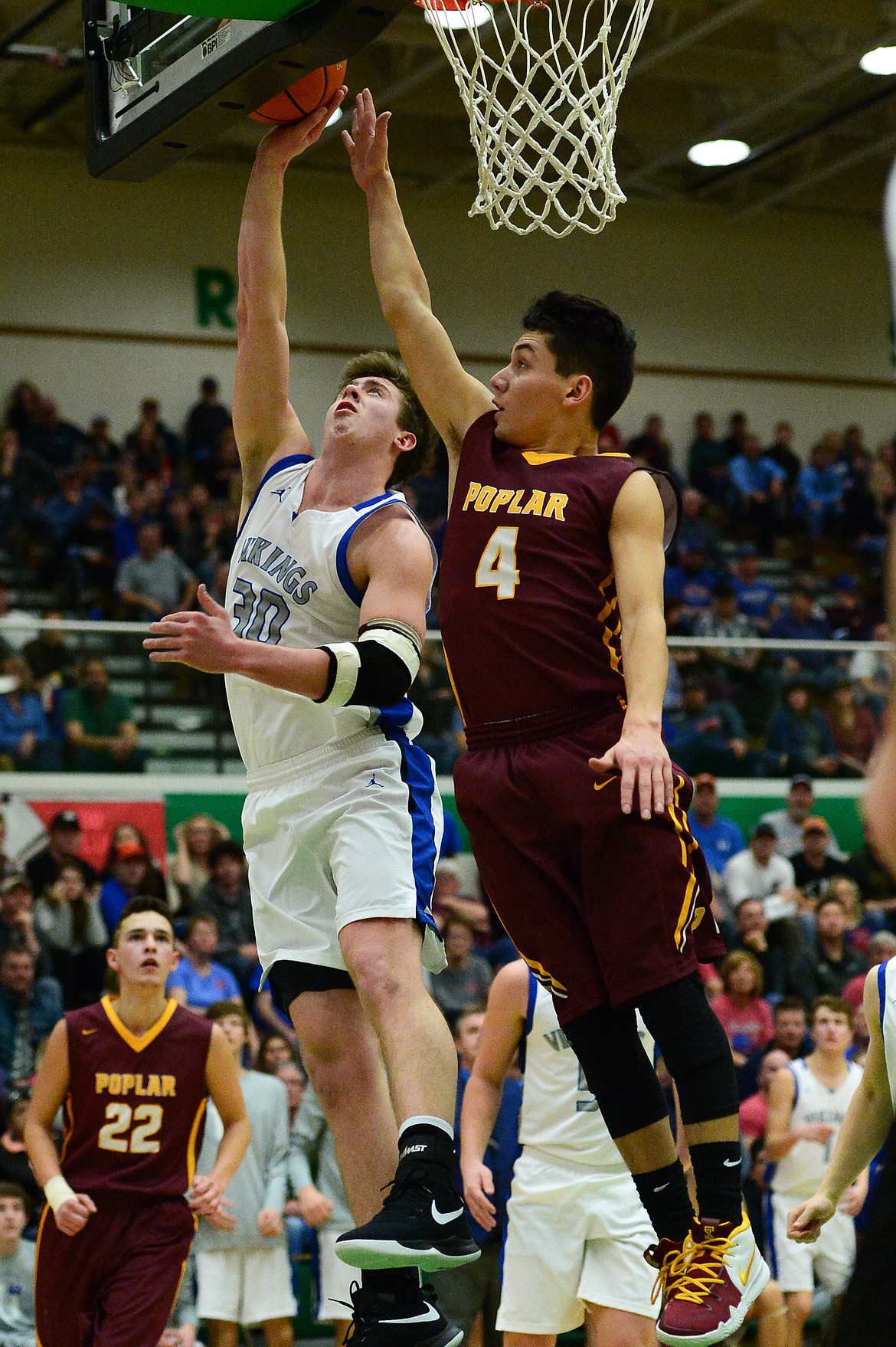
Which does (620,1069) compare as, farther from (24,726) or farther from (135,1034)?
(24,726)

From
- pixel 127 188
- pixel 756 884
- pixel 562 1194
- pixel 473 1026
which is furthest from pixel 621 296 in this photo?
pixel 562 1194

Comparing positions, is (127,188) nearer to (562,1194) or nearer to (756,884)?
(756,884)

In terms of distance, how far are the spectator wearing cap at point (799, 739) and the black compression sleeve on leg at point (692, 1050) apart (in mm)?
10959

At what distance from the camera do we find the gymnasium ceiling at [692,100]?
1869cm

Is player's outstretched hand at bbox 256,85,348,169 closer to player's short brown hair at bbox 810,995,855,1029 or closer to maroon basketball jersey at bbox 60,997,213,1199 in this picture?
maroon basketball jersey at bbox 60,997,213,1199

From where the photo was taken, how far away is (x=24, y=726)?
13055 millimetres

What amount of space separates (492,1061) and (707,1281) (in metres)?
3.47

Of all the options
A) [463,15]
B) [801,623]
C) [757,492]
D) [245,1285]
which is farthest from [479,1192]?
[757,492]

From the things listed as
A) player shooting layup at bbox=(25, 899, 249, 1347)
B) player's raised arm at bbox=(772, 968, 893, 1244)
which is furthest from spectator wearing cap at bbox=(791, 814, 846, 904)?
player's raised arm at bbox=(772, 968, 893, 1244)

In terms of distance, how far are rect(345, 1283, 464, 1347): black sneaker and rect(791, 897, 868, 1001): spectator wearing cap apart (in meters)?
9.22

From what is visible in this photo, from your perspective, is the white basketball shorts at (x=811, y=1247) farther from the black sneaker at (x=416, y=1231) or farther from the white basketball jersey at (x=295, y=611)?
the black sneaker at (x=416, y=1231)

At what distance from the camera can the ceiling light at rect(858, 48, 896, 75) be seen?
62.3 feet

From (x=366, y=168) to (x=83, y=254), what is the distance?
57.1ft

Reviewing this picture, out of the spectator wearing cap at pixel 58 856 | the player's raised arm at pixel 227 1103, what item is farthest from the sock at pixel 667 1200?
the spectator wearing cap at pixel 58 856
